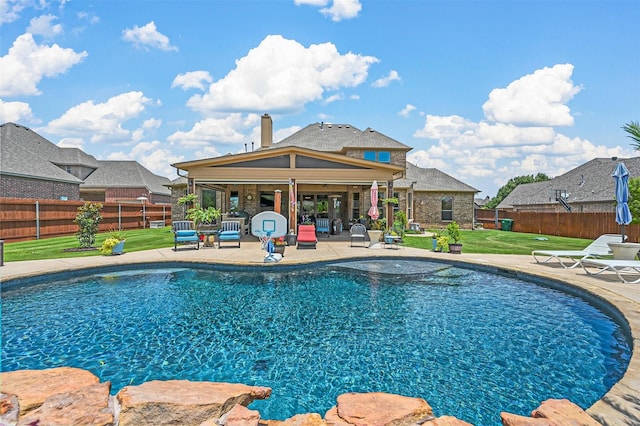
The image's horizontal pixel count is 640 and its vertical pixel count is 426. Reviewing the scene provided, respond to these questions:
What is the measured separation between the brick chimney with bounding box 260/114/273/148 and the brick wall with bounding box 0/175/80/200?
1531 centimetres

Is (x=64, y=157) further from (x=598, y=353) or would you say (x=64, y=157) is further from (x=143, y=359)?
(x=598, y=353)

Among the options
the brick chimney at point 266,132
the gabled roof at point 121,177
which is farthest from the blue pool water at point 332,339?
the gabled roof at point 121,177

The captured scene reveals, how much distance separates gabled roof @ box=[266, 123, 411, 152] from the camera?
80.5 ft

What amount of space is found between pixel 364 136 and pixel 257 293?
63.4 feet

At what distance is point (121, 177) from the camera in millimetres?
38844

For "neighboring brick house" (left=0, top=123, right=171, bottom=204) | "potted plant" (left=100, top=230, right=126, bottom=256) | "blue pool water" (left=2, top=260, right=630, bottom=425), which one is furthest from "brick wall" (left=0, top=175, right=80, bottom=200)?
"blue pool water" (left=2, top=260, right=630, bottom=425)

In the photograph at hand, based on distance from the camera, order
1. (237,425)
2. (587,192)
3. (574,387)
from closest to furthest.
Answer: (237,425)
(574,387)
(587,192)

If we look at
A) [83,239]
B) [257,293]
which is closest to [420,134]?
[257,293]

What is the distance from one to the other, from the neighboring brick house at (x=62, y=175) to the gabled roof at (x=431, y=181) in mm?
19464

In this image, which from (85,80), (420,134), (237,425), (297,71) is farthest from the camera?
(420,134)

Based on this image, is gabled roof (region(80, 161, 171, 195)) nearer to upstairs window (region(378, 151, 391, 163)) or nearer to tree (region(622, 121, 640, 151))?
upstairs window (region(378, 151, 391, 163))

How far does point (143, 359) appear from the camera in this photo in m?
4.81

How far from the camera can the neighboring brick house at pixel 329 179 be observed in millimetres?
16016

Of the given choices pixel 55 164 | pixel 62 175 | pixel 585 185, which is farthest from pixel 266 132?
pixel 585 185
